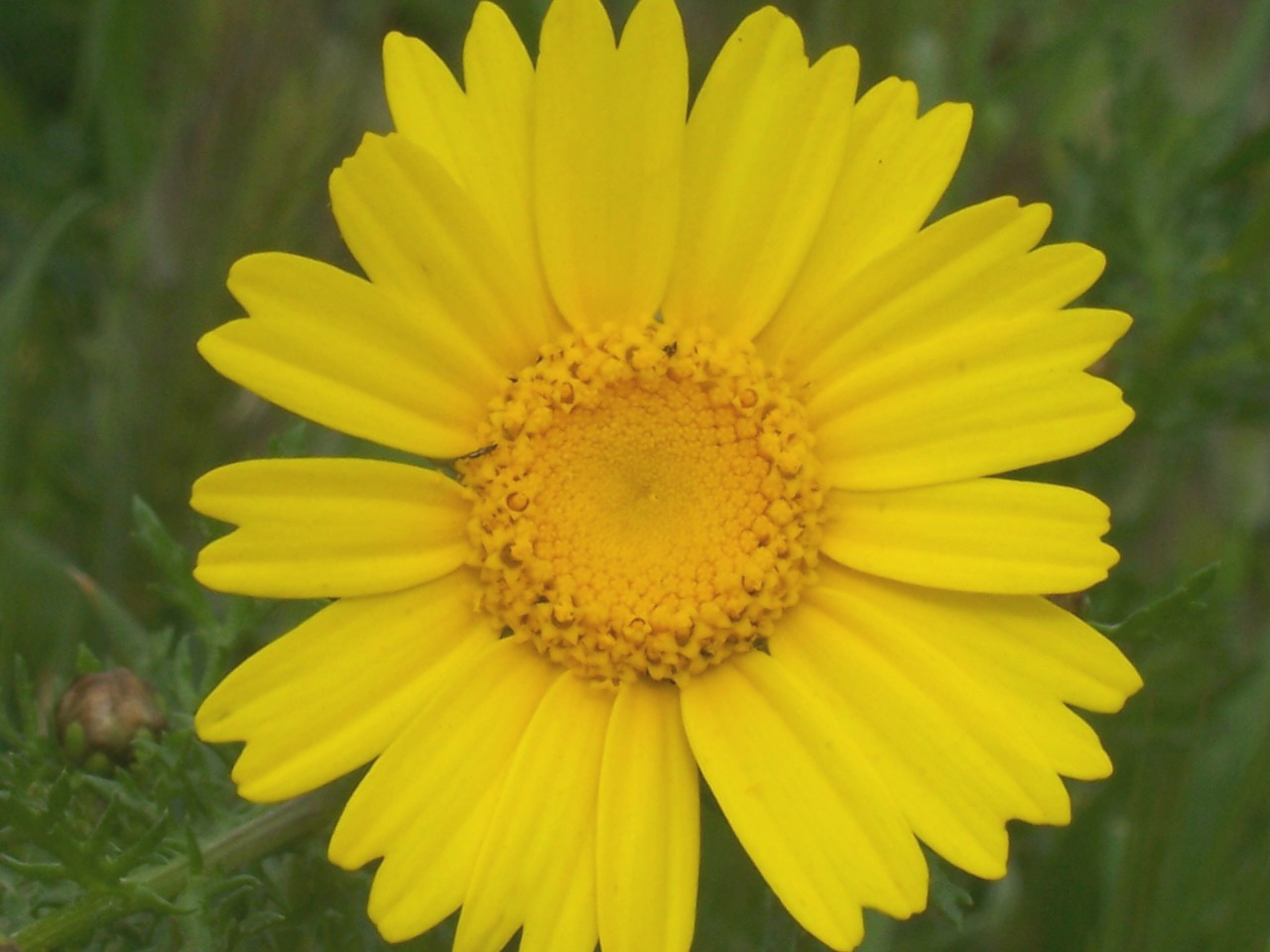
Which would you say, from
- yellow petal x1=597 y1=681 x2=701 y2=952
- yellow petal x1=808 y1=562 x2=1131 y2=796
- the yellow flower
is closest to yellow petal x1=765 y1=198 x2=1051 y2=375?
the yellow flower

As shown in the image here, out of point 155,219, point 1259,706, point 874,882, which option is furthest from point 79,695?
point 1259,706

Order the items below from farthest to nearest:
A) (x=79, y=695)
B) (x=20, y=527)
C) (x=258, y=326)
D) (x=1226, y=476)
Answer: (x=1226, y=476), (x=20, y=527), (x=79, y=695), (x=258, y=326)

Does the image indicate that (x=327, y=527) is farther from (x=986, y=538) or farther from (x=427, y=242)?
(x=986, y=538)

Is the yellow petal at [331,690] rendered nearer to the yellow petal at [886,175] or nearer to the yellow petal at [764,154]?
the yellow petal at [764,154]

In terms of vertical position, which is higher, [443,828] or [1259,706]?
[1259,706]

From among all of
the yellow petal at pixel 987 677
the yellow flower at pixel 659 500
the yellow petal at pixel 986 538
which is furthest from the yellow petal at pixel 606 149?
the yellow petal at pixel 987 677

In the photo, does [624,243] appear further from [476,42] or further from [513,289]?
[476,42]

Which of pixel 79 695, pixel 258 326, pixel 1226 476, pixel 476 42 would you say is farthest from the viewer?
pixel 1226 476
